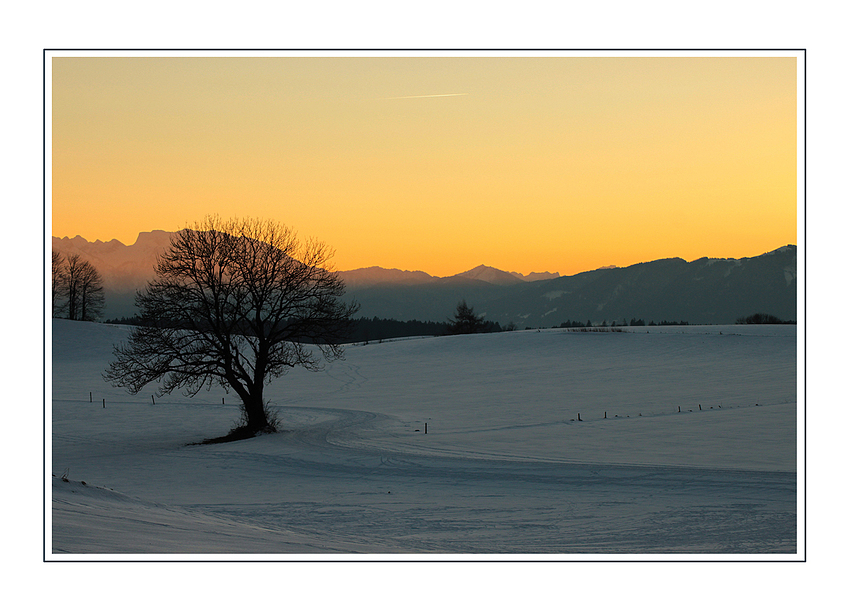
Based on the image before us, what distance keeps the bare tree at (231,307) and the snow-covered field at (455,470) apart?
8.99ft

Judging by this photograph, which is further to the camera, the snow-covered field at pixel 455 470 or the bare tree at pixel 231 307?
the bare tree at pixel 231 307

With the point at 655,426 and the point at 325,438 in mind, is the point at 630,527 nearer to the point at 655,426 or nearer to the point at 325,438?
the point at 655,426

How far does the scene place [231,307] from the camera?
23891 millimetres

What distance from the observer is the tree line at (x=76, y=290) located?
204 ft

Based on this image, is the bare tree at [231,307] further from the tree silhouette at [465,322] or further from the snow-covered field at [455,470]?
the tree silhouette at [465,322]

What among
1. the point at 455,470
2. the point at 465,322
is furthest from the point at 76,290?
the point at 455,470

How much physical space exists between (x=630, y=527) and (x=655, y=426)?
1098 cm

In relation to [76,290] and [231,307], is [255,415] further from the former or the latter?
[76,290]

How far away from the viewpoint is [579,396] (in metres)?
31.2

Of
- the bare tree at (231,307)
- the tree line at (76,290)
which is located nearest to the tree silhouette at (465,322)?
the tree line at (76,290)

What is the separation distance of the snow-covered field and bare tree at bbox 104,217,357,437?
274 cm

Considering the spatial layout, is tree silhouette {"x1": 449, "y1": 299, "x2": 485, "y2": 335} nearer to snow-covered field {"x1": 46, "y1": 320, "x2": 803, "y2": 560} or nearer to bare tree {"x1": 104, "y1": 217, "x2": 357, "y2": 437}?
snow-covered field {"x1": 46, "y1": 320, "x2": 803, "y2": 560}

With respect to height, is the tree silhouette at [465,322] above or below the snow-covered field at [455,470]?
above
